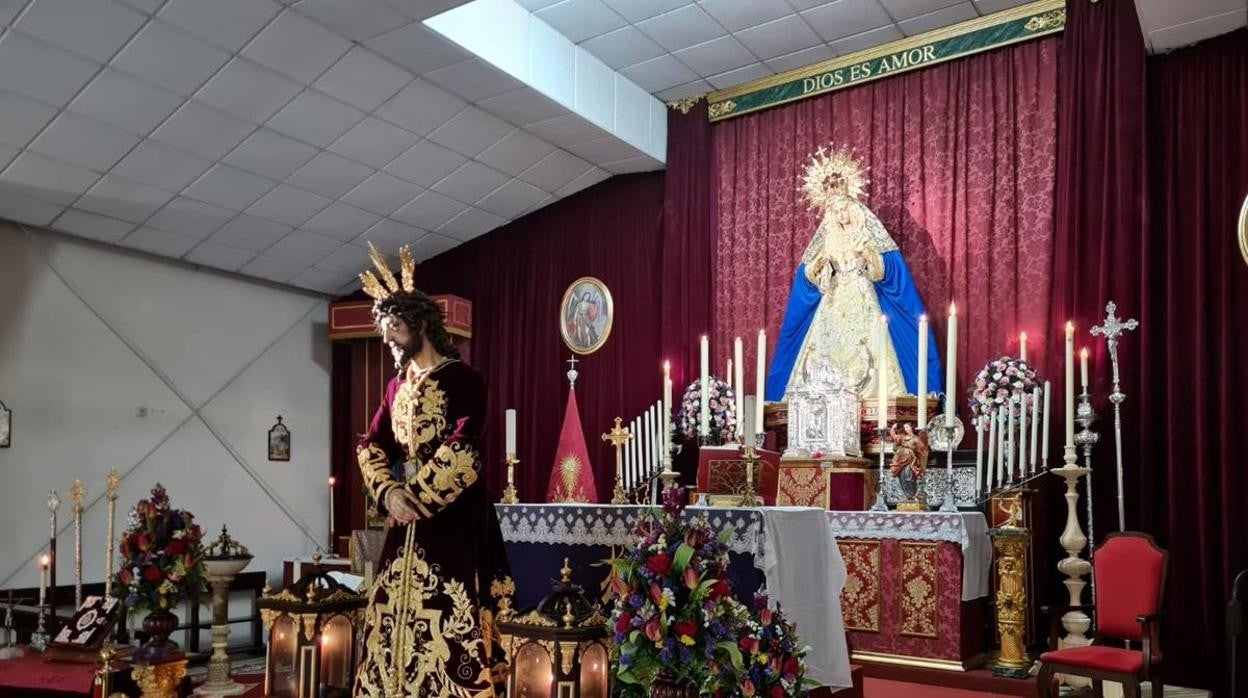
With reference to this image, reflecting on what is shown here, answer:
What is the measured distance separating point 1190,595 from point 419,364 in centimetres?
530

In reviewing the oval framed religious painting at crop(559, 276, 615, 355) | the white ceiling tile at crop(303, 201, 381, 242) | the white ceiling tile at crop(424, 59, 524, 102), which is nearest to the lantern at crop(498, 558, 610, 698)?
the white ceiling tile at crop(424, 59, 524, 102)

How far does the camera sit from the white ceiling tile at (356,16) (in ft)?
21.2

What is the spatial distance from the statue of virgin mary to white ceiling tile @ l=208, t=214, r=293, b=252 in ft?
14.9

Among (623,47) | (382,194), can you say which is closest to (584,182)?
(623,47)

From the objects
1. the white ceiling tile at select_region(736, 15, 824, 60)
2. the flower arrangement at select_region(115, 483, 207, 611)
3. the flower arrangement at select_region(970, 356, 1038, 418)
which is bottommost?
the flower arrangement at select_region(115, 483, 207, 611)

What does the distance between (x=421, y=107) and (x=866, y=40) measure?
358cm

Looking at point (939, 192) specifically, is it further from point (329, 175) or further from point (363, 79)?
point (329, 175)

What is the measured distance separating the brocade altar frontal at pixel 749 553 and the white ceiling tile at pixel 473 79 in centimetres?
356

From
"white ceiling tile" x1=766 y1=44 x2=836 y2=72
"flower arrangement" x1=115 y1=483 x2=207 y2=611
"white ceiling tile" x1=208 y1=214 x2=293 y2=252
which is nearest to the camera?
"flower arrangement" x1=115 y1=483 x2=207 y2=611

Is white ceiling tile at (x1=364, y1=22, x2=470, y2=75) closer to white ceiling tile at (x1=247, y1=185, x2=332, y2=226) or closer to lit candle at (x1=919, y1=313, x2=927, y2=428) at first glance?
white ceiling tile at (x1=247, y1=185, x2=332, y2=226)

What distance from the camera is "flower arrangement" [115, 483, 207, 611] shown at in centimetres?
465

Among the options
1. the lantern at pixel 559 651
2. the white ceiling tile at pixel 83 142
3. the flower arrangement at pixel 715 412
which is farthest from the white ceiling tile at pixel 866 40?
the lantern at pixel 559 651

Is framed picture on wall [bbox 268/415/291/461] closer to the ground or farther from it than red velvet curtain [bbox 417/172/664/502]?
closer to the ground

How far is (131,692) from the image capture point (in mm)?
4527
